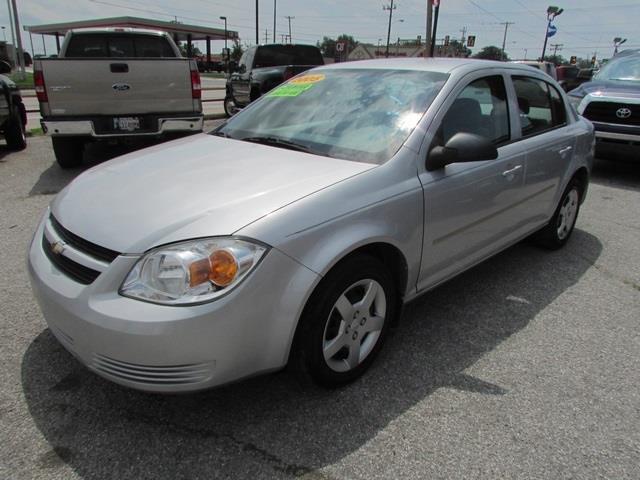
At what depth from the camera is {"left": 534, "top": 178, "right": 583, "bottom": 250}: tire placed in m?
4.41

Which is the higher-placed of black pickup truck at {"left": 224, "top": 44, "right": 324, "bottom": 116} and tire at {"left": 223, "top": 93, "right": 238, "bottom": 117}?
black pickup truck at {"left": 224, "top": 44, "right": 324, "bottom": 116}

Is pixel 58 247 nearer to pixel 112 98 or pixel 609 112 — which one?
pixel 112 98

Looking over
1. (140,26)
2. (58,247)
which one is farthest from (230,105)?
(140,26)

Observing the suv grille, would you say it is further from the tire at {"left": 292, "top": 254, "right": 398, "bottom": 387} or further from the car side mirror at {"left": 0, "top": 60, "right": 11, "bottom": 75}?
the car side mirror at {"left": 0, "top": 60, "right": 11, "bottom": 75}

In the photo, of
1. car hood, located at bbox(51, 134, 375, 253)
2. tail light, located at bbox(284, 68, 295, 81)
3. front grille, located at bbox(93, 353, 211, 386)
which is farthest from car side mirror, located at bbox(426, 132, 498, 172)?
tail light, located at bbox(284, 68, 295, 81)

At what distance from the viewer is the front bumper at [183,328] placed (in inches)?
75.4

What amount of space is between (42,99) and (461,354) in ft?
19.9

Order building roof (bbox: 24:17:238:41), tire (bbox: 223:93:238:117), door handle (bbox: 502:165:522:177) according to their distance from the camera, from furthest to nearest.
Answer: building roof (bbox: 24:17:238:41)
tire (bbox: 223:93:238:117)
door handle (bbox: 502:165:522:177)

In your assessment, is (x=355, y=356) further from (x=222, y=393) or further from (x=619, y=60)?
(x=619, y=60)

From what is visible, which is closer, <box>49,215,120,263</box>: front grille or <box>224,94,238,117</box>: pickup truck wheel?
<box>49,215,120,263</box>: front grille

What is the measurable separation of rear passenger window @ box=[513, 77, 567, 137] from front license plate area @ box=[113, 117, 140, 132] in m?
5.06

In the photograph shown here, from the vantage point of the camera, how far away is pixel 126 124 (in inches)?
268

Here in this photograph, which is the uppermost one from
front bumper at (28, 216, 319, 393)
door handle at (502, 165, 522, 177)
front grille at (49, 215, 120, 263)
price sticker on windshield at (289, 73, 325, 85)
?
price sticker on windshield at (289, 73, 325, 85)

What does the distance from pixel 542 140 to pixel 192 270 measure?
2.99m
